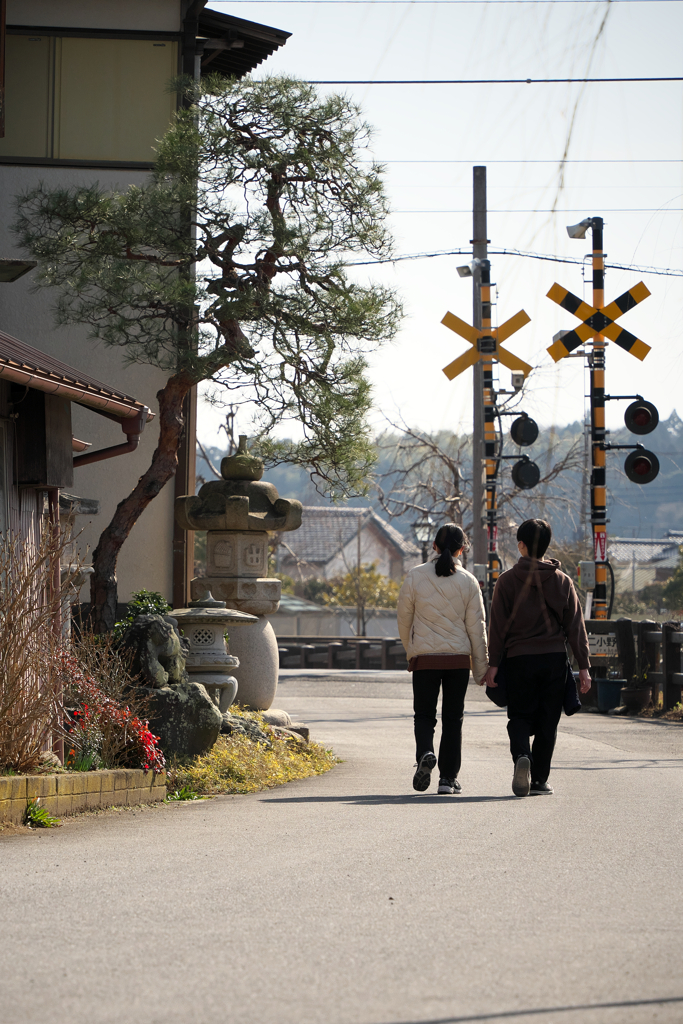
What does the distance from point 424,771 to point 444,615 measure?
1128mm

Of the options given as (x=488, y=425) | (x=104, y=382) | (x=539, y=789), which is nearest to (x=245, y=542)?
(x=104, y=382)

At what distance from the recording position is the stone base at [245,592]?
12992 mm

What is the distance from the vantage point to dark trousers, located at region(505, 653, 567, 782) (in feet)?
27.7

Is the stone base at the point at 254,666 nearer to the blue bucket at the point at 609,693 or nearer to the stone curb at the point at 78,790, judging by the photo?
the stone curb at the point at 78,790

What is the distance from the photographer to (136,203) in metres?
12.7

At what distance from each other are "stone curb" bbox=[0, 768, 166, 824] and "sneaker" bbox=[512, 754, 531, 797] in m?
2.55

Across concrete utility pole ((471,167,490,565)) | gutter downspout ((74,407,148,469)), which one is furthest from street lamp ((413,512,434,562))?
gutter downspout ((74,407,148,469))

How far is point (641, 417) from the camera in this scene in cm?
1927

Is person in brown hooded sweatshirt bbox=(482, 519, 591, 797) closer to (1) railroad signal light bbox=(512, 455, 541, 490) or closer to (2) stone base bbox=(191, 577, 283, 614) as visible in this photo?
(2) stone base bbox=(191, 577, 283, 614)

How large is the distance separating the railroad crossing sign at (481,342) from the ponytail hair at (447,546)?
1153 cm

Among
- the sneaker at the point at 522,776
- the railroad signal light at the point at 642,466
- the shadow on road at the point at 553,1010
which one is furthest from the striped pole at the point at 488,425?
the shadow on road at the point at 553,1010

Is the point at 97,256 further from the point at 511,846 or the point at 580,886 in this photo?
the point at 580,886

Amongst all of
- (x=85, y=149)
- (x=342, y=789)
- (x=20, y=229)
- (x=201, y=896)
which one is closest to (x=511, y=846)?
(x=201, y=896)

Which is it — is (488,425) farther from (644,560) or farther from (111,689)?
(644,560)
